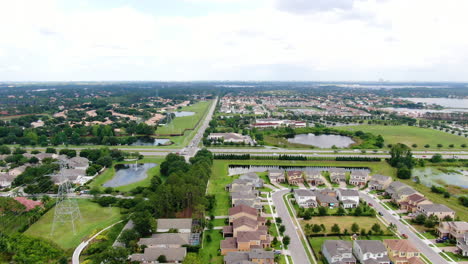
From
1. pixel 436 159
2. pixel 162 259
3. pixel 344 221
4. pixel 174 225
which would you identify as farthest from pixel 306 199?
pixel 436 159

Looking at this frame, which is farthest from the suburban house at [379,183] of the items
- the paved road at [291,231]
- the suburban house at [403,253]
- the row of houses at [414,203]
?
the suburban house at [403,253]

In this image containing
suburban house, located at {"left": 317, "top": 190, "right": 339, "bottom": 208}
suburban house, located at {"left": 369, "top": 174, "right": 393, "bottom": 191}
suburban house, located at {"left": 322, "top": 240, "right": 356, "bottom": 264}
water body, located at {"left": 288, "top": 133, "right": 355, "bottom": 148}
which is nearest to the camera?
suburban house, located at {"left": 322, "top": 240, "right": 356, "bottom": 264}

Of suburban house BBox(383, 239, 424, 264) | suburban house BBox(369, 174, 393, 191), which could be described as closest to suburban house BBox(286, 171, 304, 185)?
suburban house BBox(369, 174, 393, 191)

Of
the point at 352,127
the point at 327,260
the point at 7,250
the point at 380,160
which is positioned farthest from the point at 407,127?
the point at 7,250

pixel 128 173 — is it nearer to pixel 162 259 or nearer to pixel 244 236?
pixel 162 259

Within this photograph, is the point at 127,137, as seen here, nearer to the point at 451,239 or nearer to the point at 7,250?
Result: the point at 7,250

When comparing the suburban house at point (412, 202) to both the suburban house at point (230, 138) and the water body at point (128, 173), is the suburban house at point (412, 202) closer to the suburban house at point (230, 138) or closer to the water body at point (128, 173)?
the suburban house at point (230, 138)

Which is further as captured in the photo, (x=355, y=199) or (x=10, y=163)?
(x=10, y=163)

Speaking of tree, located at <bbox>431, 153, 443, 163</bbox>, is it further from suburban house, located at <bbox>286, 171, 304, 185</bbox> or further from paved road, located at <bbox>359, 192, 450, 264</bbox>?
suburban house, located at <bbox>286, 171, 304, 185</bbox>
